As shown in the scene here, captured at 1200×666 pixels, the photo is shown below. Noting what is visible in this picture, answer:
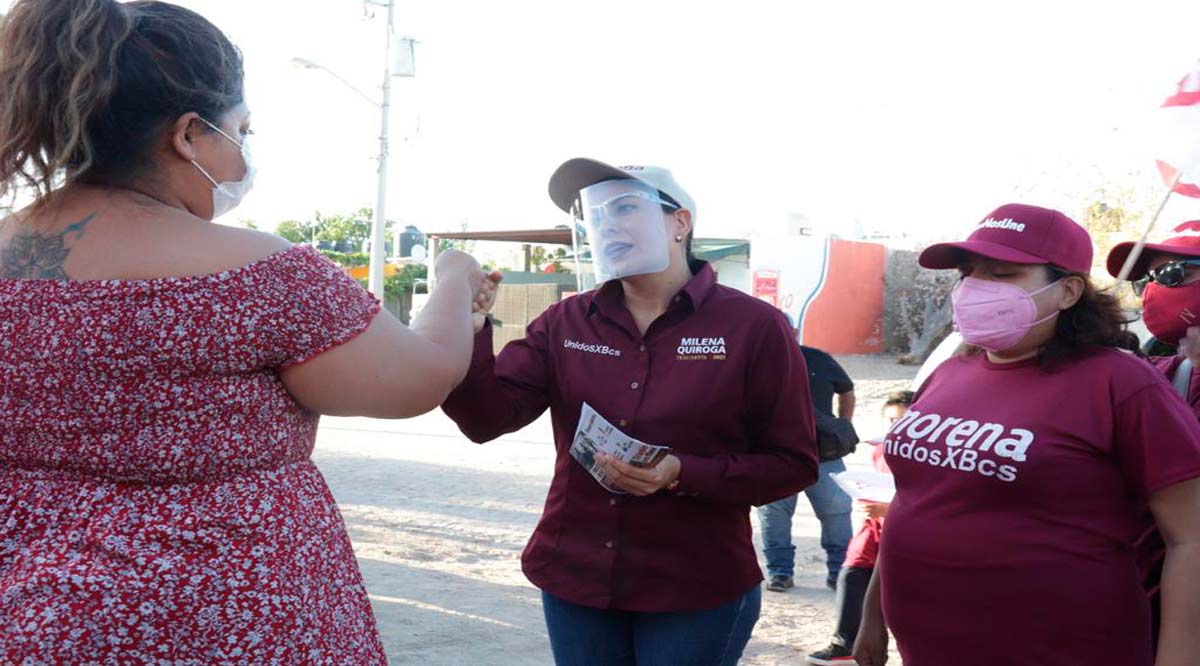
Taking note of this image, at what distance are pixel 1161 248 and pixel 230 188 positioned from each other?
259 centimetres

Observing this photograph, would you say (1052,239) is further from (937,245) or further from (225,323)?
(225,323)

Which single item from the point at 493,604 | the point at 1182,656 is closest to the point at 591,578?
the point at 1182,656

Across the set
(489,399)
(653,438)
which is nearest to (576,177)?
(489,399)

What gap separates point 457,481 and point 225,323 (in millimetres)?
8656

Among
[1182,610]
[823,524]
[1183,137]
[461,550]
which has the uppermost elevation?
[1183,137]

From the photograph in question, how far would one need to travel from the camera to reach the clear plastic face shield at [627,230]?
9.74 feet

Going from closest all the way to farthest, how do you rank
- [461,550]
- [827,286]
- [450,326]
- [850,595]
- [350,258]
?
[450,326] → [850,595] → [461,550] → [827,286] → [350,258]

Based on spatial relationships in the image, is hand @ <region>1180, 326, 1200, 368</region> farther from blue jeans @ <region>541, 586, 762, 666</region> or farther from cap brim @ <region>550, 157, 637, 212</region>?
cap brim @ <region>550, 157, 637, 212</region>

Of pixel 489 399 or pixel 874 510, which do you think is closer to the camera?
pixel 489 399

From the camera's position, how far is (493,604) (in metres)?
6.14

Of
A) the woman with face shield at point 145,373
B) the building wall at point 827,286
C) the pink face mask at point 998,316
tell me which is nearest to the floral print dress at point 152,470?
→ the woman with face shield at point 145,373

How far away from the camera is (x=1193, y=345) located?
3.02 m

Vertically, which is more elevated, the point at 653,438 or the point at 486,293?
the point at 486,293

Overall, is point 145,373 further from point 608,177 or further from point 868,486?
point 868,486
